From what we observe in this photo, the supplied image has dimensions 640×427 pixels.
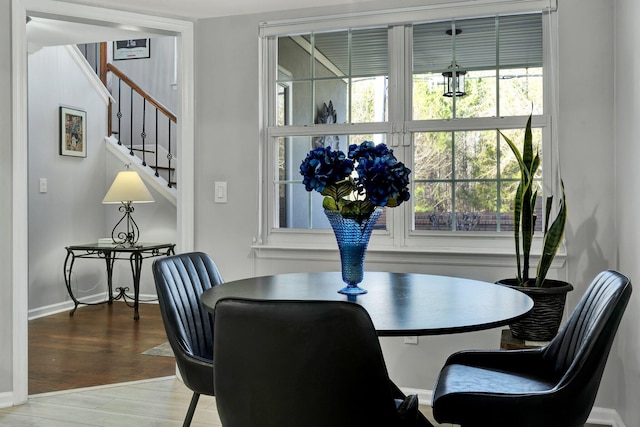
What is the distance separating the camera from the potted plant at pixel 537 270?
2393mm

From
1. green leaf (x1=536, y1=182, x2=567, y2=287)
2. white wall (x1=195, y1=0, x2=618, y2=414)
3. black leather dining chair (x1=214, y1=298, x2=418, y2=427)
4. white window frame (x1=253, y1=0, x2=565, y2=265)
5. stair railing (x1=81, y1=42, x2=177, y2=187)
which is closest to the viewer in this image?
A: black leather dining chair (x1=214, y1=298, x2=418, y2=427)

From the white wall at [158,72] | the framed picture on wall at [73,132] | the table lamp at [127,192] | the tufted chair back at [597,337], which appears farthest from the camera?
the white wall at [158,72]

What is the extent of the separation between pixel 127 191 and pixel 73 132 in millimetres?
897

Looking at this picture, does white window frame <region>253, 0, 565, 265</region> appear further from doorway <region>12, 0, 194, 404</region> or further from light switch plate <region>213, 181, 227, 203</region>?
doorway <region>12, 0, 194, 404</region>

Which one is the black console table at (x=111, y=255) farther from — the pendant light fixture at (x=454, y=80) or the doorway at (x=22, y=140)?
the pendant light fixture at (x=454, y=80)

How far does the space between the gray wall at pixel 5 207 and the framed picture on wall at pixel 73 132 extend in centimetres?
244

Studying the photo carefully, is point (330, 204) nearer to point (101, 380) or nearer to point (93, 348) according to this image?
point (101, 380)

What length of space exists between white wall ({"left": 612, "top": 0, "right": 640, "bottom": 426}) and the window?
1.22 ft

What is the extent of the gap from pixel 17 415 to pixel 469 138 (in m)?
2.65

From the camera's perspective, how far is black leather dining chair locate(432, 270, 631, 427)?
1.52 metres

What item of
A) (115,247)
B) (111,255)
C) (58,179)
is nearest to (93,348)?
(115,247)

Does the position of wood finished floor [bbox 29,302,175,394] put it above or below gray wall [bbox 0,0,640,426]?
below

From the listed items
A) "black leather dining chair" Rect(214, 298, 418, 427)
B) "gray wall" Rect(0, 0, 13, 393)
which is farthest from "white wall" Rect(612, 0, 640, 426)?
"gray wall" Rect(0, 0, 13, 393)

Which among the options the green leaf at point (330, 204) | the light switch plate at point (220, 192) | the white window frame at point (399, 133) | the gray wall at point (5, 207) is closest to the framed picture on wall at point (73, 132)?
the gray wall at point (5, 207)
